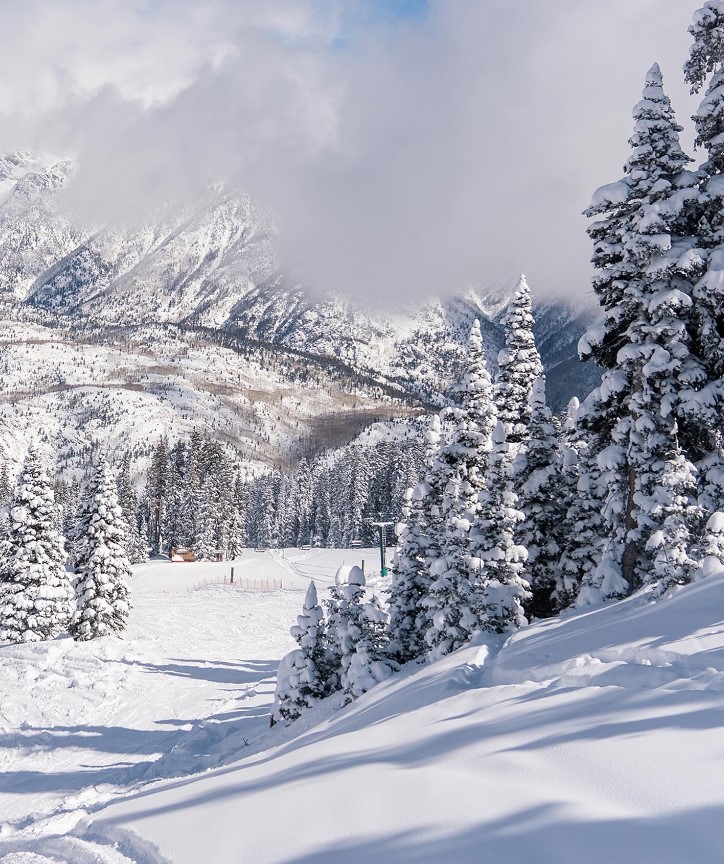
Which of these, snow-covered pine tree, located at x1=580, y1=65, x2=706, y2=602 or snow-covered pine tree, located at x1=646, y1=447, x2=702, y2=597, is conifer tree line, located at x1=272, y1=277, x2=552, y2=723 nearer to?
snow-covered pine tree, located at x1=580, y1=65, x2=706, y2=602

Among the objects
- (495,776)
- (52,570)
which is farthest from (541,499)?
(52,570)

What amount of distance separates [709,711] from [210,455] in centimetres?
8433

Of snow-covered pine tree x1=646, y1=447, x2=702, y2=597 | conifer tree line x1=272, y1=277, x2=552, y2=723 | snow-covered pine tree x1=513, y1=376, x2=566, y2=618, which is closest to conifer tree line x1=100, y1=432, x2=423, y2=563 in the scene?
conifer tree line x1=272, y1=277, x2=552, y2=723

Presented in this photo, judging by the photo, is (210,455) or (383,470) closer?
(210,455)

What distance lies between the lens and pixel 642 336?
14.8 metres

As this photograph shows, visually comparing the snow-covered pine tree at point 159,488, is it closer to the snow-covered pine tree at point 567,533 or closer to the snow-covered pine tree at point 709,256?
the snow-covered pine tree at point 567,533

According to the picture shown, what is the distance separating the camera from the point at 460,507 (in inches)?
722

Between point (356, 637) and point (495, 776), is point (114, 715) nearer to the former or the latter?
point (356, 637)

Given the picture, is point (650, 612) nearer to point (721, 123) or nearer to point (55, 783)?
point (721, 123)

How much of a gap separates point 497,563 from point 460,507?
6.36ft

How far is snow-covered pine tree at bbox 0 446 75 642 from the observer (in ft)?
107

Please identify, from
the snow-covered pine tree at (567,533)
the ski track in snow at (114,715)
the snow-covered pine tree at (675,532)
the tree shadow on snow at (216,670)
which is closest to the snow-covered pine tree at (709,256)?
the snow-covered pine tree at (675,532)

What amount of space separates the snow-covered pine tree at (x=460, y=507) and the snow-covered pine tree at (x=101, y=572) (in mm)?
21452

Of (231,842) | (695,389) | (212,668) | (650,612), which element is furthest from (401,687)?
(212,668)
